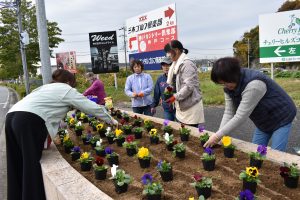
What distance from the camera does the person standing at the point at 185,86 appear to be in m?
3.72

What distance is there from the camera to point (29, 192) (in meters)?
2.72

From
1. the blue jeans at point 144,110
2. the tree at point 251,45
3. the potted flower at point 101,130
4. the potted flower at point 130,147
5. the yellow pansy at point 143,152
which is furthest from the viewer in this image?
the tree at point 251,45

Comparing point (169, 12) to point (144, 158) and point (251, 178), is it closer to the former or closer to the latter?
point (144, 158)

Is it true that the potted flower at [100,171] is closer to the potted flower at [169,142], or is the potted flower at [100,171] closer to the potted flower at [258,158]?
the potted flower at [169,142]

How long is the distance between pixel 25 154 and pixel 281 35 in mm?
7081

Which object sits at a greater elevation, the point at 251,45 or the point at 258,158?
the point at 251,45

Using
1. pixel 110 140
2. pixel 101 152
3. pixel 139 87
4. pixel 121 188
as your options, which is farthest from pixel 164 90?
pixel 121 188

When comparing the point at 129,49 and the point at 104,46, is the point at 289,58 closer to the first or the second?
the point at 129,49

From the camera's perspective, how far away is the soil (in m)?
2.15

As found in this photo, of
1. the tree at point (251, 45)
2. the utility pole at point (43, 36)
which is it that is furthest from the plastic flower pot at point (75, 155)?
the tree at point (251, 45)

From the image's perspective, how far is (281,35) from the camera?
7.82 meters

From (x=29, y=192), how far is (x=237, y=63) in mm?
2104

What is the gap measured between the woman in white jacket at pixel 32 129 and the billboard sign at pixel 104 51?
9226 mm

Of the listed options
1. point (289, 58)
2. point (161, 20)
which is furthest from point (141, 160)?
point (289, 58)
